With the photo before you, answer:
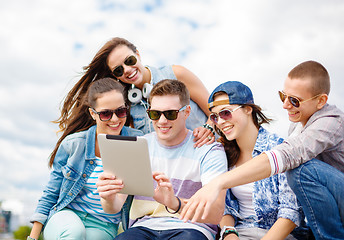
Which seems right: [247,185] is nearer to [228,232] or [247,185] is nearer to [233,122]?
[228,232]

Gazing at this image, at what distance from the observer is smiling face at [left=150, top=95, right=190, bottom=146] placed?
3.96m

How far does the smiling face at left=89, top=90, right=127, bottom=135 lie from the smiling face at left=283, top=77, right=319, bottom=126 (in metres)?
1.92

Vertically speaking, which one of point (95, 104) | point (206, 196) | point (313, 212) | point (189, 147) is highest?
point (95, 104)

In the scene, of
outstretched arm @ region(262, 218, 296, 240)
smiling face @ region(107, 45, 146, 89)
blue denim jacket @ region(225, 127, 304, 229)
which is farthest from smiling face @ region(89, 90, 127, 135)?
outstretched arm @ region(262, 218, 296, 240)

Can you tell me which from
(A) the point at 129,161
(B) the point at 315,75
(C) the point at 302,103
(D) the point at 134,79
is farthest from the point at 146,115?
(B) the point at 315,75

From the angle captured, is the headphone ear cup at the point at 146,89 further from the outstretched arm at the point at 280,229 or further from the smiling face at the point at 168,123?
the outstretched arm at the point at 280,229

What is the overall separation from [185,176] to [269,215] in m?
0.96

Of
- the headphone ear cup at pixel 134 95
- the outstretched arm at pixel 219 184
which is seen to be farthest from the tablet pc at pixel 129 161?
the headphone ear cup at pixel 134 95

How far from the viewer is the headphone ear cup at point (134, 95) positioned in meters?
5.31

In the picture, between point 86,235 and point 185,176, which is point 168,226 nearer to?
point 185,176

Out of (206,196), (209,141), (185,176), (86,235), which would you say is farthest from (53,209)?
(206,196)

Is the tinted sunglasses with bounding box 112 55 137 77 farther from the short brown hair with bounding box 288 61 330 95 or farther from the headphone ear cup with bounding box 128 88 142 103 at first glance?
the short brown hair with bounding box 288 61 330 95

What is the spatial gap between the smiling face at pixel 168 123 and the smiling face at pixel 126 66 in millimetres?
1367

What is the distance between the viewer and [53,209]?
4.44m
